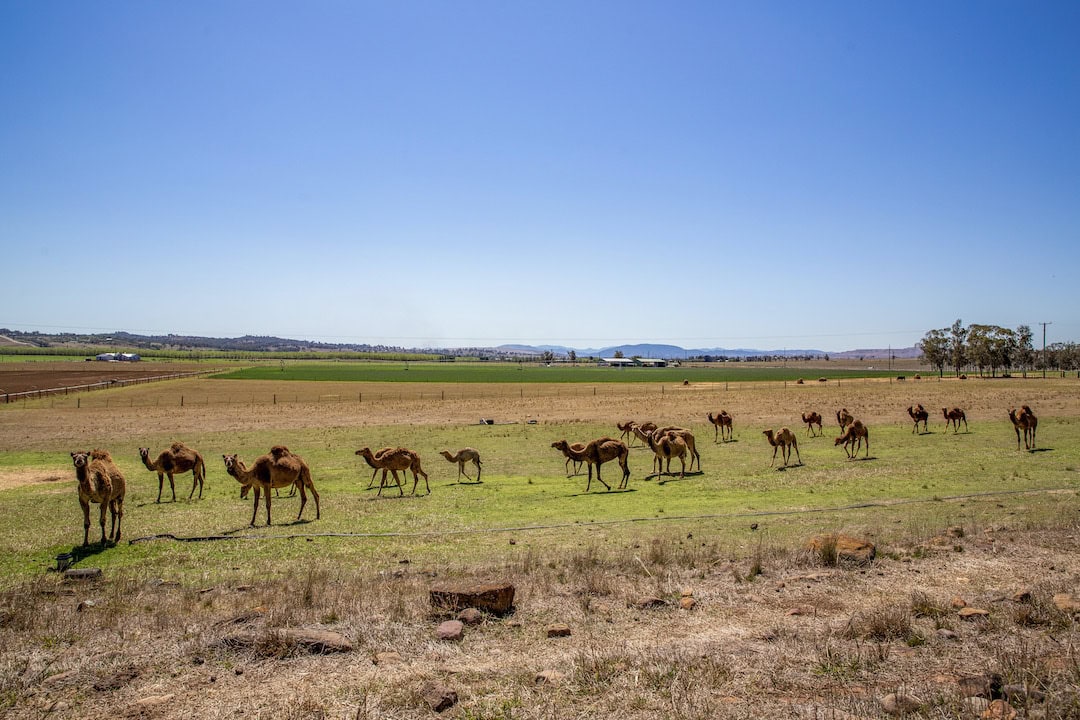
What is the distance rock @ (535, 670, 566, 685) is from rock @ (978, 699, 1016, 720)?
392cm

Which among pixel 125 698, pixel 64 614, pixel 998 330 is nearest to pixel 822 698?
pixel 125 698

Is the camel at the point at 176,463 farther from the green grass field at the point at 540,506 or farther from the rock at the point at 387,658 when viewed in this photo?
the rock at the point at 387,658

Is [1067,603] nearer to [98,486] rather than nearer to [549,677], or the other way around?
[549,677]

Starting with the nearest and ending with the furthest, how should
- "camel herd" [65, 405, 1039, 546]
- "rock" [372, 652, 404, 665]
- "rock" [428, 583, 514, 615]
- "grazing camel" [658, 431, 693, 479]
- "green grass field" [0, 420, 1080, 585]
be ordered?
1. "rock" [372, 652, 404, 665]
2. "rock" [428, 583, 514, 615]
3. "green grass field" [0, 420, 1080, 585]
4. "camel herd" [65, 405, 1039, 546]
5. "grazing camel" [658, 431, 693, 479]

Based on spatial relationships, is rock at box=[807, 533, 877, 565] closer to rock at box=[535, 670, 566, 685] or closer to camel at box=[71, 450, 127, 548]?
rock at box=[535, 670, 566, 685]

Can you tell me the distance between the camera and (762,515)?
54.7ft

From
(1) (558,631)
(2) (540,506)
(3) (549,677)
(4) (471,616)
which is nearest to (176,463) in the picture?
(2) (540,506)

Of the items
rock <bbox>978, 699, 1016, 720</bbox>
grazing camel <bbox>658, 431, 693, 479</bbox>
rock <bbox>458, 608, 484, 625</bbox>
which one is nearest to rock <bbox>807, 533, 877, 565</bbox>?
rock <bbox>978, 699, 1016, 720</bbox>

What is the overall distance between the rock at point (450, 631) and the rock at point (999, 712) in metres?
5.52

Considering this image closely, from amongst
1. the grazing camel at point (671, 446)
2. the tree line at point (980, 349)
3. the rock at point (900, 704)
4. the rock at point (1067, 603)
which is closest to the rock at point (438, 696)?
the rock at point (900, 704)

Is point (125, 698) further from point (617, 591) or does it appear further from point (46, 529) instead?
point (46, 529)

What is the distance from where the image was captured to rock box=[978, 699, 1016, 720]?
19.8 ft

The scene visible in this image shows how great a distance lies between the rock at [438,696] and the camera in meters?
6.64

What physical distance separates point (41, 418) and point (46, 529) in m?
40.9
